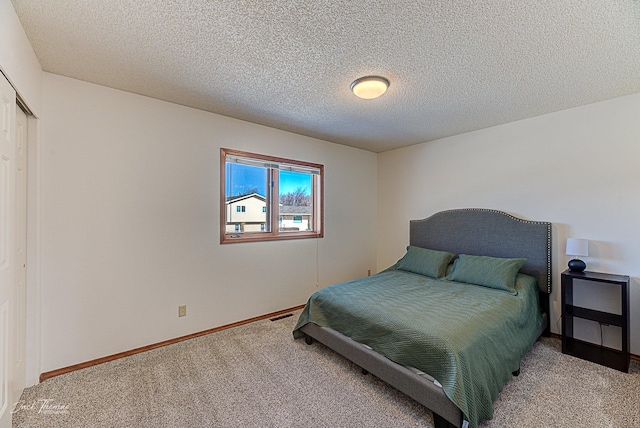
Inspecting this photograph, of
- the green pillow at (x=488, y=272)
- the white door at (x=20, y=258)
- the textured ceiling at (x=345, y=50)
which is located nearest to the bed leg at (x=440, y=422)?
the green pillow at (x=488, y=272)

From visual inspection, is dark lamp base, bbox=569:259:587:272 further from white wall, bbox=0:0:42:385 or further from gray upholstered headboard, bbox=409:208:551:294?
white wall, bbox=0:0:42:385

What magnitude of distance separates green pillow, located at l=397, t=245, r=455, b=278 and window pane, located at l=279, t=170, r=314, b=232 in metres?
1.46

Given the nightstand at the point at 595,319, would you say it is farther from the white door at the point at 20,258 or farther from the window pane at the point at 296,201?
the white door at the point at 20,258

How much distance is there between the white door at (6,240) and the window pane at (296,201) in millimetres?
2472

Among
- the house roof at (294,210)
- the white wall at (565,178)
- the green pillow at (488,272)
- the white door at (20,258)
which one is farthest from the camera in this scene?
the house roof at (294,210)

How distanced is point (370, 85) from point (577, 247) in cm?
251

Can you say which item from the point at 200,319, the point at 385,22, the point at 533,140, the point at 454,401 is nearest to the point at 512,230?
the point at 533,140

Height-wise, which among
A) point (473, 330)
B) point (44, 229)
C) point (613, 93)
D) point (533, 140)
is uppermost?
point (613, 93)

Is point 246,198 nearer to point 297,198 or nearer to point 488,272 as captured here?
point 297,198

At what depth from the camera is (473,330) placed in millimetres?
1850

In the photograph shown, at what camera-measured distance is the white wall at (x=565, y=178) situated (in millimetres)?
2547

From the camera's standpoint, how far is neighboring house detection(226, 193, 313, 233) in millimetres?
3303

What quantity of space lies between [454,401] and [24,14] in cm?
329

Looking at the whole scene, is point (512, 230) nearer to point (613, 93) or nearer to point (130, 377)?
point (613, 93)
